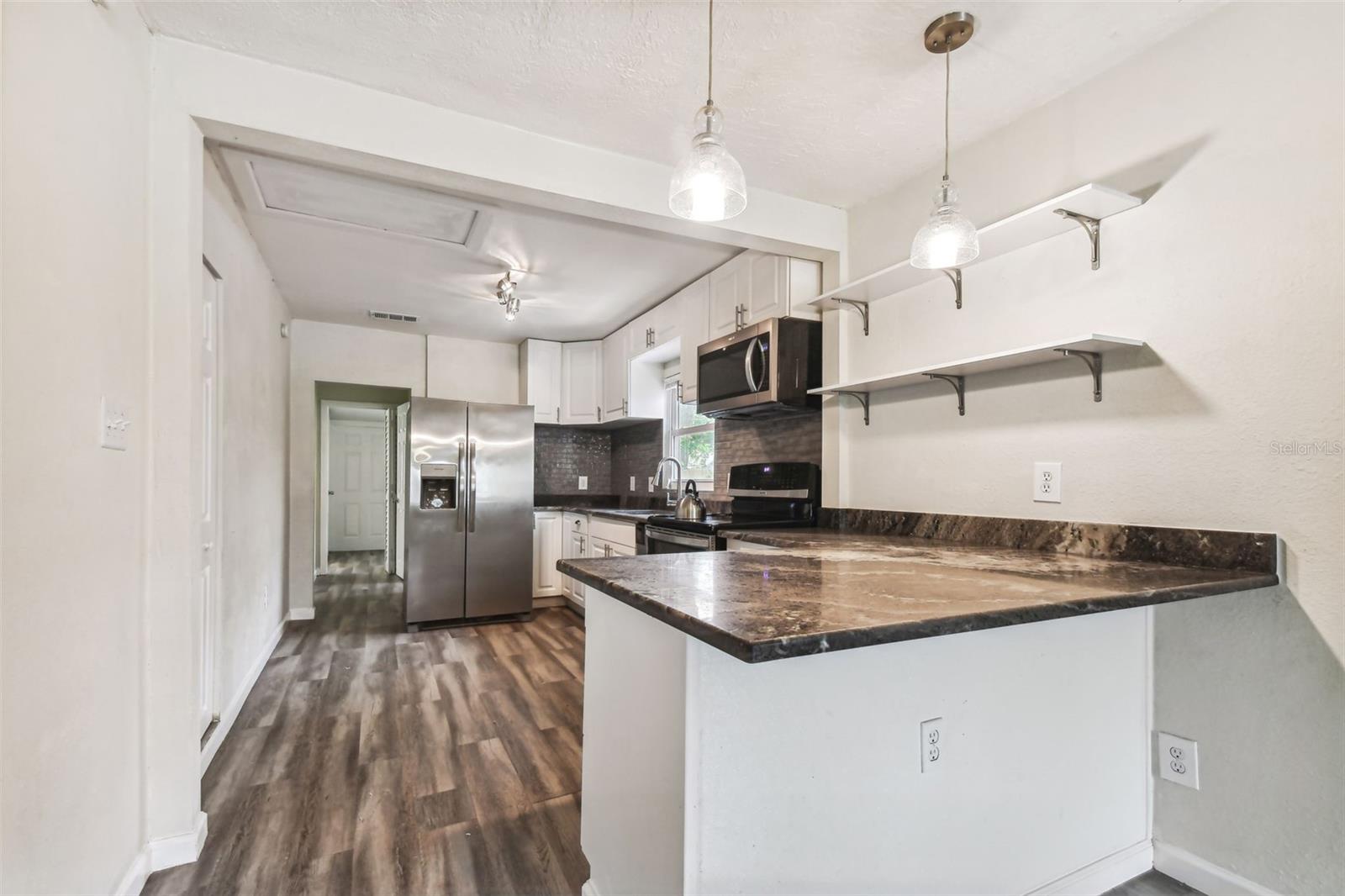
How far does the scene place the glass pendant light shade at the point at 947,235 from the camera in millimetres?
1503

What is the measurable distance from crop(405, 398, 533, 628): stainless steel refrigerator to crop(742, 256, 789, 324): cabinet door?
2.26 m

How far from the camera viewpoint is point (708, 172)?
1.25 metres

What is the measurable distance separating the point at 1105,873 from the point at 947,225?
1.70 meters

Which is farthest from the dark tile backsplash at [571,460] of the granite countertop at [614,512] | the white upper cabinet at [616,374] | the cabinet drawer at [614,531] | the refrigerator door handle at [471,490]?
the cabinet drawer at [614,531]

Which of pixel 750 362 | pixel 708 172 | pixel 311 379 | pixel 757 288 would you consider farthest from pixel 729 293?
pixel 311 379

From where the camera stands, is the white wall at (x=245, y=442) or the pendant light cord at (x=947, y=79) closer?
the pendant light cord at (x=947, y=79)

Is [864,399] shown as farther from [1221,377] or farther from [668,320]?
[668,320]

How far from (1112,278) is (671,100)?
4.65ft

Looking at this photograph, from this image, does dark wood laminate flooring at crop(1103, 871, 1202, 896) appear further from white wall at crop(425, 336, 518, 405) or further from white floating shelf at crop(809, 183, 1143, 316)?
white wall at crop(425, 336, 518, 405)

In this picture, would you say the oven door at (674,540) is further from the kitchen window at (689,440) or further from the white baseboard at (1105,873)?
the white baseboard at (1105,873)

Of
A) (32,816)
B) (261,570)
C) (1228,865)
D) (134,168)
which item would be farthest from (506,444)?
(1228,865)

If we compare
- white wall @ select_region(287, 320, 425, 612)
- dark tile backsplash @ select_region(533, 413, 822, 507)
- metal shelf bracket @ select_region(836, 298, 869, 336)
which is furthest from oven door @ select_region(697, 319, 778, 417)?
white wall @ select_region(287, 320, 425, 612)

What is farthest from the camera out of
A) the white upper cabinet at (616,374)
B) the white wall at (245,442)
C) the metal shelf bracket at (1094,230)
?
the white upper cabinet at (616,374)

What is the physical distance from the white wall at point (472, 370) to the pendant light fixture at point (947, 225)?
3932 millimetres
